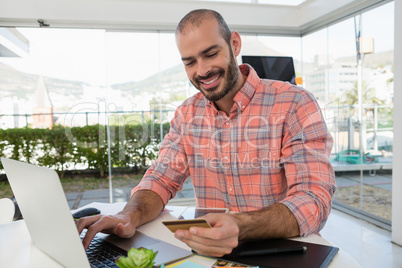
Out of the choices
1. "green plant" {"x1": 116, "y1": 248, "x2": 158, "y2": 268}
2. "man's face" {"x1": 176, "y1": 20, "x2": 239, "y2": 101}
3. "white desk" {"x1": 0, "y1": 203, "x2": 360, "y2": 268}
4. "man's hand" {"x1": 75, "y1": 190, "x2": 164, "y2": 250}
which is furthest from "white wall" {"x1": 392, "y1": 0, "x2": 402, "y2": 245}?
"green plant" {"x1": 116, "y1": 248, "x2": 158, "y2": 268}

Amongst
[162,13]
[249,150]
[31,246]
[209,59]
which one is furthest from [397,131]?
[31,246]

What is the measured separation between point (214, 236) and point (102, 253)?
0.34 m

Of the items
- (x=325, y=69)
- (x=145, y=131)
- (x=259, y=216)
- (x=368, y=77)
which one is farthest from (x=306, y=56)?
(x=259, y=216)

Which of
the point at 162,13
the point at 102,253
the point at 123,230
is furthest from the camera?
the point at 162,13

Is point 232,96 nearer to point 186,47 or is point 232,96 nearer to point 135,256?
point 186,47

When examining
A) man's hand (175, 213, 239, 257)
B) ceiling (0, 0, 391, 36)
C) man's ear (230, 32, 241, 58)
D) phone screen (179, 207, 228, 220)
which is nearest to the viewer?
man's hand (175, 213, 239, 257)

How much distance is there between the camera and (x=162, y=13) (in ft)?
13.8

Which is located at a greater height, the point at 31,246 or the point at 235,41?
the point at 235,41

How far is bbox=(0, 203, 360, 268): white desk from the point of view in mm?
876

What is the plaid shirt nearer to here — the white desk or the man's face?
the man's face

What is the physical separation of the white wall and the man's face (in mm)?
2262

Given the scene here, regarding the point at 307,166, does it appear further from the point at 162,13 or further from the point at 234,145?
the point at 162,13

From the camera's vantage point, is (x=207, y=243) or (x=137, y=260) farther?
(x=207, y=243)

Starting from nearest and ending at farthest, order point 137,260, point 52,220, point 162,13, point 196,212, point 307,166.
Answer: point 137,260 < point 52,220 < point 307,166 < point 196,212 < point 162,13
